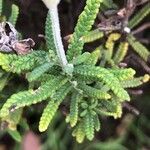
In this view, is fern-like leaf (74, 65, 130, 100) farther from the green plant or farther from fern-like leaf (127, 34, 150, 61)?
fern-like leaf (127, 34, 150, 61)

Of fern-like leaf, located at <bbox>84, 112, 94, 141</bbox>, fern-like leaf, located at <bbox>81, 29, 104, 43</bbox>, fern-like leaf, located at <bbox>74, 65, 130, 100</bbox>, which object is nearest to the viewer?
fern-like leaf, located at <bbox>74, 65, 130, 100</bbox>

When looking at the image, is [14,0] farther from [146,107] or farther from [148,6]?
[146,107]

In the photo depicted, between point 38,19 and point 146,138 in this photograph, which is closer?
point 38,19

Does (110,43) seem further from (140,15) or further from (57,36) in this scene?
(57,36)

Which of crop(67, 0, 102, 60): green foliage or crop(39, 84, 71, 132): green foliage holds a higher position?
crop(67, 0, 102, 60): green foliage

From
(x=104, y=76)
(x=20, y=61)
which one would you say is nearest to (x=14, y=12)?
(x=20, y=61)

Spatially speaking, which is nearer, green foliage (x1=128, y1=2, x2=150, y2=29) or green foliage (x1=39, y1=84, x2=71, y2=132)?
green foliage (x1=39, y1=84, x2=71, y2=132)

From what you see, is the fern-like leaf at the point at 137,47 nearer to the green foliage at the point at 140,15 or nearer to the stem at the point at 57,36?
the green foliage at the point at 140,15

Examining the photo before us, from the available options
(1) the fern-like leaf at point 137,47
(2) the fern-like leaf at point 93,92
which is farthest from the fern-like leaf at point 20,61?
(1) the fern-like leaf at point 137,47

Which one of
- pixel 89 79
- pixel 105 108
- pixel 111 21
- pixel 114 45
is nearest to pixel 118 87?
pixel 89 79

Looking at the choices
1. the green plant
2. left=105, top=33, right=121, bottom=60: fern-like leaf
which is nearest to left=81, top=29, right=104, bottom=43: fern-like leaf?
left=105, top=33, right=121, bottom=60: fern-like leaf

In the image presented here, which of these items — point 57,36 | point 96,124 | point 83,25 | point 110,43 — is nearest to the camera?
point 57,36
